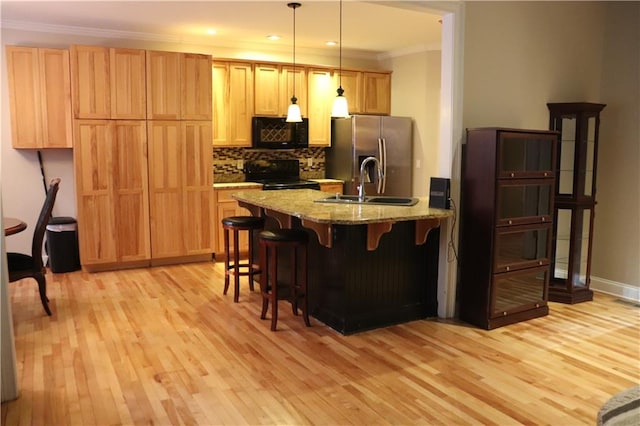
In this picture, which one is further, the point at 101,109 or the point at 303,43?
the point at 303,43

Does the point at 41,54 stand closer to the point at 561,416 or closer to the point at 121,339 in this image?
the point at 121,339

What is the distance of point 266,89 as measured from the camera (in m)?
6.48

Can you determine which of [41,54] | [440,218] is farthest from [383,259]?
[41,54]

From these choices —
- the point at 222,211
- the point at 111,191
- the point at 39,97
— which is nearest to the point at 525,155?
the point at 222,211

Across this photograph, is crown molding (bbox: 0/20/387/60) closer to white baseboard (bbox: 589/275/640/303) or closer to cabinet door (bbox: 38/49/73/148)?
cabinet door (bbox: 38/49/73/148)

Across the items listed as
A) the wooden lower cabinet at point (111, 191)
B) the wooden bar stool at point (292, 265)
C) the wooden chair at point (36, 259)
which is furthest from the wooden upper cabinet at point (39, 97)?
the wooden bar stool at point (292, 265)

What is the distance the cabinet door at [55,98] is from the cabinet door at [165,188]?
81 centimetres

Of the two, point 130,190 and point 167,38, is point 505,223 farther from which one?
point 167,38

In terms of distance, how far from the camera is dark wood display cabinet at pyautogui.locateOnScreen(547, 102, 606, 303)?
15.0 ft

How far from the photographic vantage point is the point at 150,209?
569 cm

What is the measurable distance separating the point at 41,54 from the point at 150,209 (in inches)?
73.1

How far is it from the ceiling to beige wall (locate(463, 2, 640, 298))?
626 millimetres

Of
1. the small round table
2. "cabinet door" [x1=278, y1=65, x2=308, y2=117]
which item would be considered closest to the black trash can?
the small round table

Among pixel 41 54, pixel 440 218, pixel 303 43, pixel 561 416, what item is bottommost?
pixel 561 416
